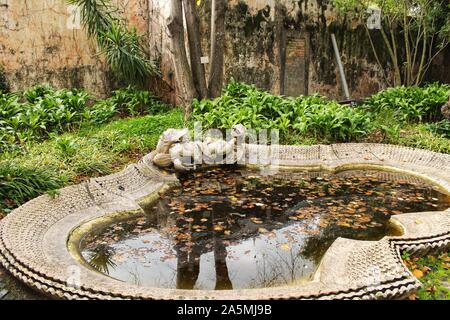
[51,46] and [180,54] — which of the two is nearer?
[180,54]

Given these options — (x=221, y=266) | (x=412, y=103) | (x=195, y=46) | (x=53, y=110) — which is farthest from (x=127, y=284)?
(x=412, y=103)

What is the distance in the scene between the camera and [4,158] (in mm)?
5121

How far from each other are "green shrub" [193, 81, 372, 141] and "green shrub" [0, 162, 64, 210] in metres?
2.83

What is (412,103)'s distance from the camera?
8273mm

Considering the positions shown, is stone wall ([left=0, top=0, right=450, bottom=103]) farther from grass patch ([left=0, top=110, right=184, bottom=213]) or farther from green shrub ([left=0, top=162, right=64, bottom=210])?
green shrub ([left=0, top=162, right=64, bottom=210])

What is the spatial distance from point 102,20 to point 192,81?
2.45 metres

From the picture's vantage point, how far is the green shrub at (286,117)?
6.44 metres

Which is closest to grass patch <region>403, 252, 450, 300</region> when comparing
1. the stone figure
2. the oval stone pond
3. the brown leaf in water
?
the brown leaf in water

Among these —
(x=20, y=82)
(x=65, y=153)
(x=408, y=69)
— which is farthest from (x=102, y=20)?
(x=408, y=69)

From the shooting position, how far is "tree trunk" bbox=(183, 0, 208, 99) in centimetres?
748

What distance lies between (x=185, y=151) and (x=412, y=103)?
5.30 m

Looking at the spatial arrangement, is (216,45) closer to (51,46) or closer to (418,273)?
(51,46)

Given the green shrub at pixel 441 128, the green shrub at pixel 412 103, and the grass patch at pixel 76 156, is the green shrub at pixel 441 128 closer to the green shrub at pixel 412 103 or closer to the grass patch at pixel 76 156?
the green shrub at pixel 412 103

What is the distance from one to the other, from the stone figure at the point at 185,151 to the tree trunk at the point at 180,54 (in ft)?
6.17
